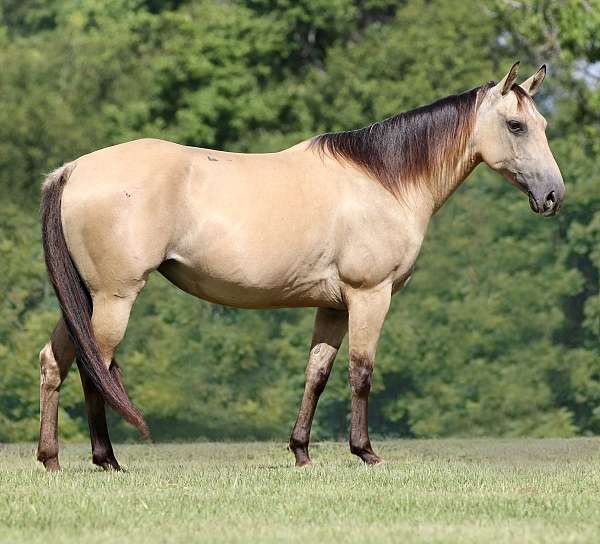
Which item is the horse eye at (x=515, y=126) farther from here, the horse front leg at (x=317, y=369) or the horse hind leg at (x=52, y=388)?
the horse hind leg at (x=52, y=388)

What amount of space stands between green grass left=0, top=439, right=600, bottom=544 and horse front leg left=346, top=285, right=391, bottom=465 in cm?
26

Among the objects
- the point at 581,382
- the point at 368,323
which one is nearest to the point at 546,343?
the point at 581,382

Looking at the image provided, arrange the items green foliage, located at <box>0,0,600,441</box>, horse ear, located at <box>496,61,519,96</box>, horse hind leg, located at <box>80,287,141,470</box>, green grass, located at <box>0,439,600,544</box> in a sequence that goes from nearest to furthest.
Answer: green grass, located at <box>0,439,600,544</box> < horse hind leg, located at <box>80,287,141,470</box> < horse ear, located at <box>496,61,519,96</box> < green foliage, located at <box>0,0,600,441</box>

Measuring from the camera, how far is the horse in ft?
27.6

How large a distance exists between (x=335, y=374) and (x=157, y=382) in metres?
2.09

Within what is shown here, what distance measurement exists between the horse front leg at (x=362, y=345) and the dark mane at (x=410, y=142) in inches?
30.9

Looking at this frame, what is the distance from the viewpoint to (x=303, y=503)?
6758mm

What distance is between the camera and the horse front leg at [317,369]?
917cm

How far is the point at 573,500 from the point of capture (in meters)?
6.89

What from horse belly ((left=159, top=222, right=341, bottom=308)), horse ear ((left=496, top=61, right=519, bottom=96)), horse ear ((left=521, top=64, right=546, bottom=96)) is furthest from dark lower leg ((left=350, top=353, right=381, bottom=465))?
horse ear ((left=521, top=64, right=546, bottom=96))

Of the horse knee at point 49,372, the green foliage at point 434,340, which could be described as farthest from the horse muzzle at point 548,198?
the green foliage at point 434,340

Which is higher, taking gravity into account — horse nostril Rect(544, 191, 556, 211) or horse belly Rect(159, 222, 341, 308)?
horse nostril Rect(544, 191, 556, 211)

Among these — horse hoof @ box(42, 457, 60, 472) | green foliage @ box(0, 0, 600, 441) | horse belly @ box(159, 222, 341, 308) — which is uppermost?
horse belly @ box(159, 222, 341, 308)

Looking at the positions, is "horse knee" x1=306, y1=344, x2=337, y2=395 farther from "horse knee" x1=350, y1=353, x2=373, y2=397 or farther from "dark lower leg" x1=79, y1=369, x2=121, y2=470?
"dark lower leg" x1=79, y1=369, x2=121, y2=470
